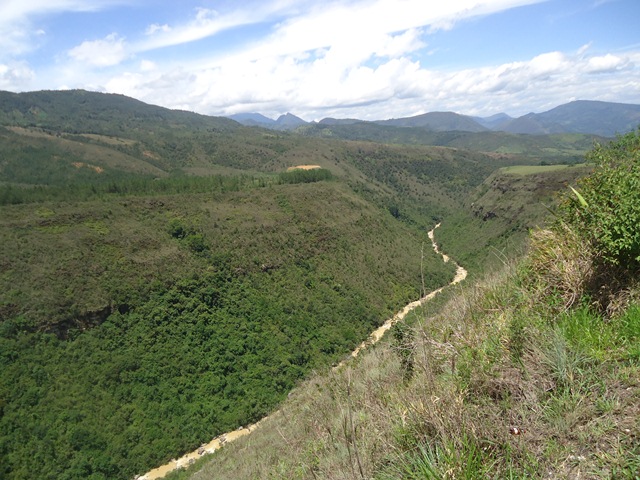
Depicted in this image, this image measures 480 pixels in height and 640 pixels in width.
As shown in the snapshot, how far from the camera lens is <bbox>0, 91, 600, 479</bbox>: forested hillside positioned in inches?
1236

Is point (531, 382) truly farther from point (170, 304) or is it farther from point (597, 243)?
point (170, 304)

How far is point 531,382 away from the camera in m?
3.81

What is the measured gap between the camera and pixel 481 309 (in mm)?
5918

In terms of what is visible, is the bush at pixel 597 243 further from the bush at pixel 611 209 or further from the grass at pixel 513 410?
the grass at pixel 513 410

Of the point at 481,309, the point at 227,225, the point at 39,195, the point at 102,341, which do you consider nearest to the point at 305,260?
the point at 227,225

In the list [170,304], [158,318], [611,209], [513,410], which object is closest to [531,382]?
[513,410]

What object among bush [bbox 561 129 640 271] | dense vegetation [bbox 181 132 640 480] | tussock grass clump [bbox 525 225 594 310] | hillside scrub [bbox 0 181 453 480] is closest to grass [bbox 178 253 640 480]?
dense vegetation [bbox 181 132 640 480]

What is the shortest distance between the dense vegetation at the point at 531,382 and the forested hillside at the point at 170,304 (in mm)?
10402

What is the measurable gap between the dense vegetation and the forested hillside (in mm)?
10402

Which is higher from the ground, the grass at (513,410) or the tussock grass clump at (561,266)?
the tussock grass clump at (561,266)

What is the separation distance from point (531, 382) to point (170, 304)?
145ft

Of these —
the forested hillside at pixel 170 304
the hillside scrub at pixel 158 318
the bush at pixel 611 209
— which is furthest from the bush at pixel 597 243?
the hillside scrub at pixel 158 318

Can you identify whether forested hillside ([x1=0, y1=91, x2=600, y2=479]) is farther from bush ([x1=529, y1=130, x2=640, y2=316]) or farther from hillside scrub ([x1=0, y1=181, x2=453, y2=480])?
bush ([x1=529, y1=130, x2=640, y2=316])

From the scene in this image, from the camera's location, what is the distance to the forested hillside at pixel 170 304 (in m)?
31.4
